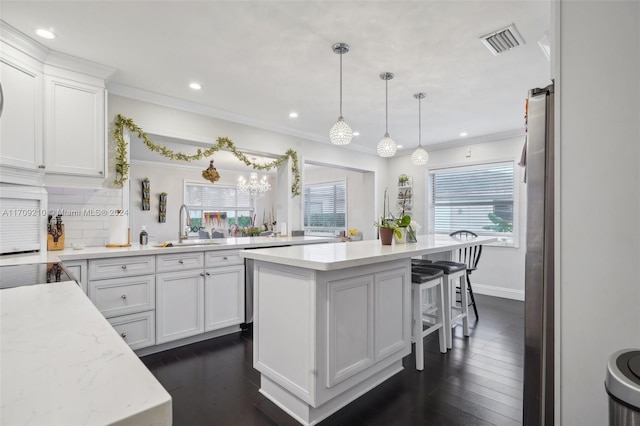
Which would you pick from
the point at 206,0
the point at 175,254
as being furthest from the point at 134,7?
the point at 175,254

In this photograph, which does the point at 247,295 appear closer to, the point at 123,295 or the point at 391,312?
the point at 123,295

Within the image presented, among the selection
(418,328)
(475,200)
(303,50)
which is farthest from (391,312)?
(475,200)

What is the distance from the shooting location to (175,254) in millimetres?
2973

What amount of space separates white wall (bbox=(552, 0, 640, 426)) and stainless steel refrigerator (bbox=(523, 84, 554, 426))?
0.13ft

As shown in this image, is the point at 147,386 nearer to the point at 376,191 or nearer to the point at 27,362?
the point at 27,362

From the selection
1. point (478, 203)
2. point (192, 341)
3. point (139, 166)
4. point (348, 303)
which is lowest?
point (192, 341)

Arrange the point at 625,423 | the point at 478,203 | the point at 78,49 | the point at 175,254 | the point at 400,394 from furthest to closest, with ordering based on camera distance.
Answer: the point at 478,203
the point at 175,254
the point at 78,49
the point at 400,394
the point at 625,423

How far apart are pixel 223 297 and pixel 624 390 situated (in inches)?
122

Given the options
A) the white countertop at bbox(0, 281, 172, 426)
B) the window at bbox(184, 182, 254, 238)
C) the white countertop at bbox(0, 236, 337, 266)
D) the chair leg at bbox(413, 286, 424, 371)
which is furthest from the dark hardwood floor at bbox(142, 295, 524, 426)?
the window at bbox(184, 182, 254, 238)

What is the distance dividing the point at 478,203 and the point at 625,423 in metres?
5.10

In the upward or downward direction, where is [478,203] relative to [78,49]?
downward

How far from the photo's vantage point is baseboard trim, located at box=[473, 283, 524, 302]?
4789 mm

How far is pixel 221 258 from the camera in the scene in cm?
326

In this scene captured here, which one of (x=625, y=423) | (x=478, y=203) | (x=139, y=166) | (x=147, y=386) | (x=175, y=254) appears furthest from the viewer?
(x=139, y=166)
